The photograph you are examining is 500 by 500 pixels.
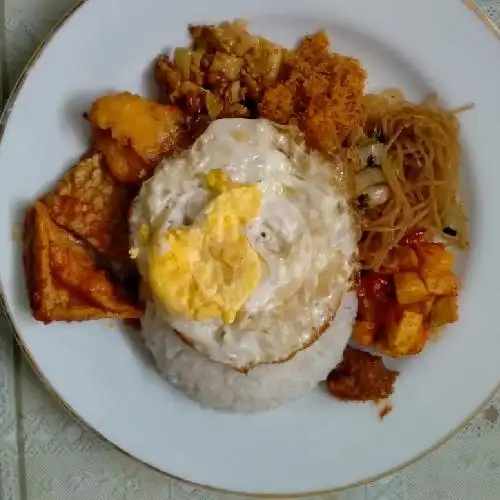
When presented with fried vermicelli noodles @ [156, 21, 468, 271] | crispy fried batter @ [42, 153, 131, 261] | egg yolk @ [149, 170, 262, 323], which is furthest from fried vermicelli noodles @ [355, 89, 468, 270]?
crispy fried batter @ [42, 153, 131, 261]

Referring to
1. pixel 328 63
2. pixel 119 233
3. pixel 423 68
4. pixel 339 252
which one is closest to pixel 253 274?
pixel 339 252

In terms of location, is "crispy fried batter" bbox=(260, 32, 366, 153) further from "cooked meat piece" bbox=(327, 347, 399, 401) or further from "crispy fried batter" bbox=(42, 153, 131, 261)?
"cooked meat piece" bbox=(327, 347, 399, 401)

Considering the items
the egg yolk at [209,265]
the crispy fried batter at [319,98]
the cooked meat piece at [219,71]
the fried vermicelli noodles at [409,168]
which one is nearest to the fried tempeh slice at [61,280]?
the egg yolk at [209,265]

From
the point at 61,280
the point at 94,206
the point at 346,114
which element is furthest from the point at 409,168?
the point at 61,280

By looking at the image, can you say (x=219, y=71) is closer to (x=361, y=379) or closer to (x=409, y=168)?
(x=409, y=168)

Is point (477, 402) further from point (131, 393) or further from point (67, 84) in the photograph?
point (67, 84)

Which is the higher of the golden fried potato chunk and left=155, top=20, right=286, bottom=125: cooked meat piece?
left=155, top=20, right=286, bottom=125: cooked meat piece
